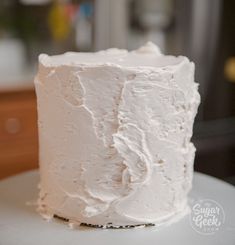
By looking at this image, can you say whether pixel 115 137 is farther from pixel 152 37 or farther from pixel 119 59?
pixel 152 37

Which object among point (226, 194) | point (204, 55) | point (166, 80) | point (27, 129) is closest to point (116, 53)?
point (166, 80)

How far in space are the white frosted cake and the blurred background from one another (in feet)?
4.20

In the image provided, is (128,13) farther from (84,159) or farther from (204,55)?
(84,159)

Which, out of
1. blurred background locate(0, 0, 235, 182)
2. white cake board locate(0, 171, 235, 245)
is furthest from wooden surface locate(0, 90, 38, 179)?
white cake board locate(0, 171, 235, 245)

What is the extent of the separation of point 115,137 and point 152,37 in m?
1.65

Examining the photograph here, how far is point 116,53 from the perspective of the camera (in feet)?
3.55

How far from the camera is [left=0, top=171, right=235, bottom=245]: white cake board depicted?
85 centimetres

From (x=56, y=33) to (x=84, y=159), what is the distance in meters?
1.64

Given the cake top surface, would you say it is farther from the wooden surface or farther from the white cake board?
the wooden surface

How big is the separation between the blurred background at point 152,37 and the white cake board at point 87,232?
4.10 feet

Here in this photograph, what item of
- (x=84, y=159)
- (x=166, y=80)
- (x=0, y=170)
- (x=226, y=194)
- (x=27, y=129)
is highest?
(x=166, y=80)

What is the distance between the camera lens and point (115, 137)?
2.98 feet

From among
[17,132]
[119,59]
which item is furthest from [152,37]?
[119,59]

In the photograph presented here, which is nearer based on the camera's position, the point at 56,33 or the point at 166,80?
the point at 166,80
